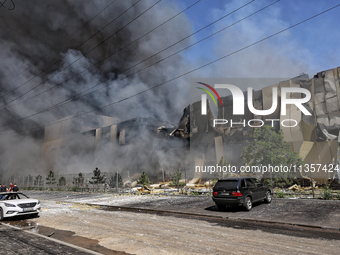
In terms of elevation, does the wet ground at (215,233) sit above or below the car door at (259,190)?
below

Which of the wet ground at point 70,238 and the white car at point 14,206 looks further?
the white car at point 14,206

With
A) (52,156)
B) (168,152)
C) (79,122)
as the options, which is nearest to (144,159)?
(168,152)

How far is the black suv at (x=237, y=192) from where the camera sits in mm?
10586

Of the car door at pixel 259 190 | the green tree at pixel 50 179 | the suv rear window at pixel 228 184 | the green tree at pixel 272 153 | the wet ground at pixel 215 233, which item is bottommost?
the green tree at pixel 50 179

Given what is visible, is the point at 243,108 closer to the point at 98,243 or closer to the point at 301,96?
the point at 301,96

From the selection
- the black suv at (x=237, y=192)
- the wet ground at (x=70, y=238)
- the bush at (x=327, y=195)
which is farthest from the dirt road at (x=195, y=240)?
the bush at (x=327, y=195)

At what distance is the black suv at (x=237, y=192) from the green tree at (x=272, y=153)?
1560cm

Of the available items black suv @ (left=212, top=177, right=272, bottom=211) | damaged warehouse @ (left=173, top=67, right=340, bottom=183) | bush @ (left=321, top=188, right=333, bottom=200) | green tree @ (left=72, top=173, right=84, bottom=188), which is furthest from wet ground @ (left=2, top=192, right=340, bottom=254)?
green tree @ (left=72, top=173, right=84, bottom=188)

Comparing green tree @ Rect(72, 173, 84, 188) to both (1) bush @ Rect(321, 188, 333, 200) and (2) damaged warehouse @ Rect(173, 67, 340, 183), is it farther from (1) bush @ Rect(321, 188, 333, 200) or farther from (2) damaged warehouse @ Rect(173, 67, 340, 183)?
(1) bush @ Rect(321, 188, 333, 200)

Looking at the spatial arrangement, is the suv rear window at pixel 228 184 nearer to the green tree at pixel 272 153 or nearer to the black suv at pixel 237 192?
the black suv at pixel 237 192

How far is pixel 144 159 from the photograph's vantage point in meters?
51.8

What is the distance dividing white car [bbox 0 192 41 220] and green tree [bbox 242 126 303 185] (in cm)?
2306

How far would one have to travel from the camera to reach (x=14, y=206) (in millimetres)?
9914

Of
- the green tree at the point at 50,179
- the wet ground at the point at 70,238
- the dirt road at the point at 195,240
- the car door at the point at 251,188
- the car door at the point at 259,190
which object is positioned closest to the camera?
the dirt road at the point at 195,240
